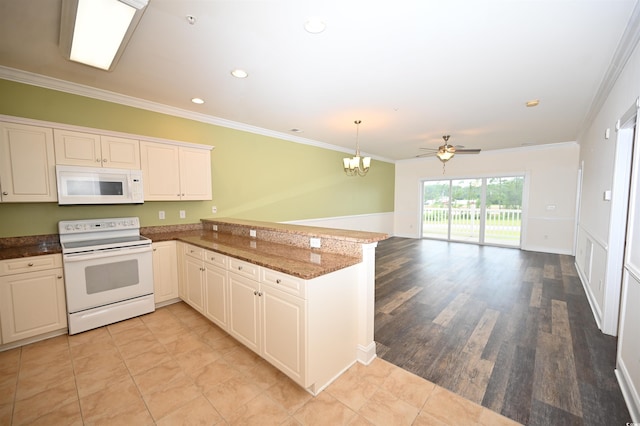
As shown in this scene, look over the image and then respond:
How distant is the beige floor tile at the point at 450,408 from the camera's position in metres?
Result: 1.68

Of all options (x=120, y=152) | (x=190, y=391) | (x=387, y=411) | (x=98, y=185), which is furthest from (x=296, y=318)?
(x=120, y=152)

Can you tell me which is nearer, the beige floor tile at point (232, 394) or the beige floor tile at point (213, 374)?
the beige floor tile at point (232, 394)

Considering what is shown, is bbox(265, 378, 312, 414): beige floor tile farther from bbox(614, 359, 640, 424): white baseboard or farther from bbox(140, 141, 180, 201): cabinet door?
bbox(140, 141, 180, 201): cabinet door

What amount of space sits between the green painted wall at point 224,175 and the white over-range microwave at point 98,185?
379 mm

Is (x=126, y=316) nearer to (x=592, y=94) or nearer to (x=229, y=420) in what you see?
(x=229, y=420)

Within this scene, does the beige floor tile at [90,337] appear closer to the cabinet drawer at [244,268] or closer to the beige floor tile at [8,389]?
the beige floor tile at [8,389]

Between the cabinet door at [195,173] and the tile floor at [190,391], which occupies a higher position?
the cabinet door at [195,173]

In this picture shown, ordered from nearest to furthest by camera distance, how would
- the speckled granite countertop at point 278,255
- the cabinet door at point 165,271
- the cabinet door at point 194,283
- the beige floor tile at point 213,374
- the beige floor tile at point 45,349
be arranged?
1. the speckled granite countertop at point 278,255
2. the beige floor tile at point 213,374
3. the beige floor tile at point 45,349
4. the cabinet door at point 194,283
5. the cabinet door at point 165,271

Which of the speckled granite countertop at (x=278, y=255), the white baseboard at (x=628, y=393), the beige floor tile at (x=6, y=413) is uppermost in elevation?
the speckled granite countertop at (x=278, y=255)

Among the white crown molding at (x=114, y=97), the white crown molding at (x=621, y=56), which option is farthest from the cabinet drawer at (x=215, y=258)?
the white crown molding at (x=621, y=56)

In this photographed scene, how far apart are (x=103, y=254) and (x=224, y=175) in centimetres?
208

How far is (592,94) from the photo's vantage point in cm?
322

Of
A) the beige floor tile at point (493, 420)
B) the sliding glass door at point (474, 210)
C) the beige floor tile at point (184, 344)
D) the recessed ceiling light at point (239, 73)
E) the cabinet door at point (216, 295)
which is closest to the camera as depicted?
the beige floor tile at point (493, 420)

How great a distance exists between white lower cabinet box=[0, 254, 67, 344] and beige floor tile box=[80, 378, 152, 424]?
4.15 feet
